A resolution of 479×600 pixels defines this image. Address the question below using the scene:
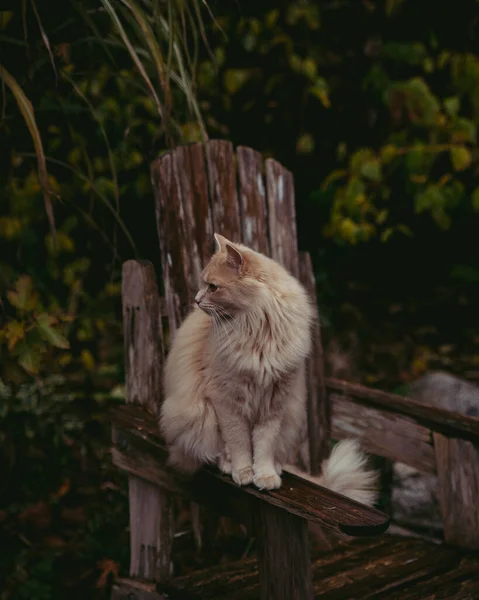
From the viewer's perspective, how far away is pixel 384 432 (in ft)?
8.04

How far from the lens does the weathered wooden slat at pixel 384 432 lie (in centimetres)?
235

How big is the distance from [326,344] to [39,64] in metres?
2.13

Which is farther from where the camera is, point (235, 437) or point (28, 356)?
point (28, 356)

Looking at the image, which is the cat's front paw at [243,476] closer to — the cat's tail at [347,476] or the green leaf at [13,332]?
the cat's tail at [347,476]

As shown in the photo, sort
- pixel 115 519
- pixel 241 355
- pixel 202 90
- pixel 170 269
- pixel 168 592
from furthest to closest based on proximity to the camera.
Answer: pixel 202 90 → pixel 115 519 → pixel 170 269 → pixel 168 592 → pixel 241 355

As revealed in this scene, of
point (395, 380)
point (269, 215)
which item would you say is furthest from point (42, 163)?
point (395, 380)

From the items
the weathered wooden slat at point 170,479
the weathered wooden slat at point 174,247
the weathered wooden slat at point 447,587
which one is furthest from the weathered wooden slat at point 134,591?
the weathered wooden slat at point 174,247

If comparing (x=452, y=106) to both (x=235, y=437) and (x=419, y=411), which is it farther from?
(x=235, y=437)

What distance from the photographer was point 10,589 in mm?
2541

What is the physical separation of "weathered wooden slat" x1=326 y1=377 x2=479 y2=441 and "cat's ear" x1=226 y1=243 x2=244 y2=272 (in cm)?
79

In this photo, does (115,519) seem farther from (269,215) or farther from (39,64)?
(39,64)

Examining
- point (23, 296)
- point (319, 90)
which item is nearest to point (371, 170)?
point (319, 90)

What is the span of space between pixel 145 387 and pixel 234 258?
0.54 m

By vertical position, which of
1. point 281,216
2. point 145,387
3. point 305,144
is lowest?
point 145,387
